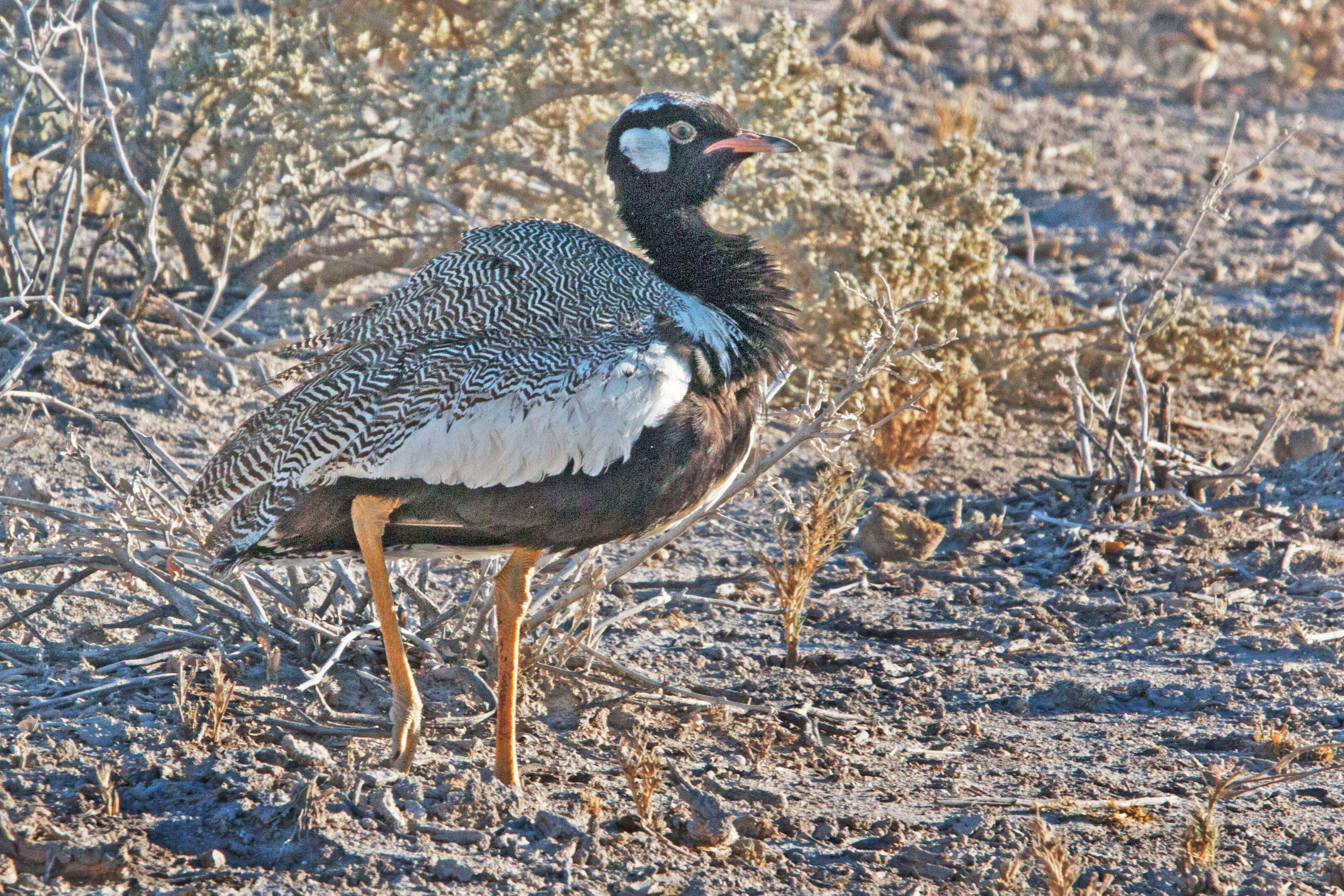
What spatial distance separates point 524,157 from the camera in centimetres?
698

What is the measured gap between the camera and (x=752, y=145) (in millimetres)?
4449

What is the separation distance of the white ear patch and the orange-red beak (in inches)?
5.1

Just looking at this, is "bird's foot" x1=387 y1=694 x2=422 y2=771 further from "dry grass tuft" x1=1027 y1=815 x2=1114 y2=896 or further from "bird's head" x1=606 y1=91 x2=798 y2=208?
"bird's head" x1=606 y1=91 x2=798 y2=208

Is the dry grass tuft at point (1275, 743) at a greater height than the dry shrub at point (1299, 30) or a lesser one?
lesser

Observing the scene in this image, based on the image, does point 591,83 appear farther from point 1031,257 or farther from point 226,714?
point 226,714

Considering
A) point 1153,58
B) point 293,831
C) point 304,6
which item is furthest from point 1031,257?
point 1153,58

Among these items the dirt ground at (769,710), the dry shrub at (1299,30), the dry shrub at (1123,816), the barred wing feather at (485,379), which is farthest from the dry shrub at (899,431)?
the dry shrub at (1299,30)

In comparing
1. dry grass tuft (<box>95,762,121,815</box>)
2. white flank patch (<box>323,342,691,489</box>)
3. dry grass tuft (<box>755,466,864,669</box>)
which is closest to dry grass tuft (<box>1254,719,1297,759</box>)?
dry grass tuft (<box>755,466,864,669</box>)

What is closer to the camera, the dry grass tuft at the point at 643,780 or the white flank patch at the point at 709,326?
the dry grass tuft at the point at 643,780

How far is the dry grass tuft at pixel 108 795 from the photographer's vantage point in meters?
3.56

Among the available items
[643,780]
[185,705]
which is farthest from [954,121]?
[185,705]

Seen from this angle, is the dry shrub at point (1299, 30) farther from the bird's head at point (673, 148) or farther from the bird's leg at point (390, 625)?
the bird's leg at point (390, 625)

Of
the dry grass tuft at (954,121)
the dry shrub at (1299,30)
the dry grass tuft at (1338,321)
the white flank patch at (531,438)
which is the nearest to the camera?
the white flank patch at (531,438)

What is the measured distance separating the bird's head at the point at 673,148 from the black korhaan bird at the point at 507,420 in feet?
0.76
